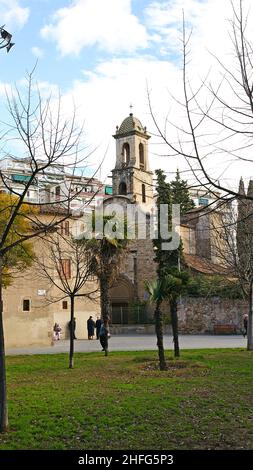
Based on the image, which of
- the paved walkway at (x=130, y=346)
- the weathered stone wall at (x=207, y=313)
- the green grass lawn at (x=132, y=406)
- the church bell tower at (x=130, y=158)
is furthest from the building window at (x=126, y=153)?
the green grass lawn at (x=132, y=406)

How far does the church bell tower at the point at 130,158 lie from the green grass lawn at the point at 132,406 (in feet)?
121

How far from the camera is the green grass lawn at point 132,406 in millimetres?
7539

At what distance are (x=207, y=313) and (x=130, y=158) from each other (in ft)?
73.6

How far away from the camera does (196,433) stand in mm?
7887

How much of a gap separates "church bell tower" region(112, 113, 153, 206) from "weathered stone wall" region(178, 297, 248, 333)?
16.6 metres

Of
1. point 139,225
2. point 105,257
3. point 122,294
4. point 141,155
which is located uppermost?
point 141,155

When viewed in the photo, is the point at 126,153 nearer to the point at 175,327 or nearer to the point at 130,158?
the point at 130,158

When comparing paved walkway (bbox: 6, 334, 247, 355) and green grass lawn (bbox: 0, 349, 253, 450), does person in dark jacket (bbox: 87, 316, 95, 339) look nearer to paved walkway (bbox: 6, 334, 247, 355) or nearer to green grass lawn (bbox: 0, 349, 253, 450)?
paved walkway (bbox: 6, 334, 247, 355)

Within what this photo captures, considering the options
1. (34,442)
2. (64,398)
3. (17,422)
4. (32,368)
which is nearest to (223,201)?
(34,442)

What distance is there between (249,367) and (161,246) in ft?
16.5

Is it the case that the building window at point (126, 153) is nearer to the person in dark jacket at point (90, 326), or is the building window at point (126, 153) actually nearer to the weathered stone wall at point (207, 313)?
the weathered stone wall at point (207, 313)

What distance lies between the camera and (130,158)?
54.1m

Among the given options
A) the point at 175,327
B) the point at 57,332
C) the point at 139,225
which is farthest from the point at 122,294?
the point at 175,327
